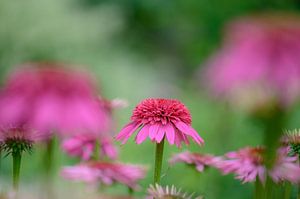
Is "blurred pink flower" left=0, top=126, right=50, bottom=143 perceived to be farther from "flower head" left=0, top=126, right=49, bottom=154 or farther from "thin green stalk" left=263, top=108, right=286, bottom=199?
"thin green stalk" left=263, top=108, right=286, bottom=199

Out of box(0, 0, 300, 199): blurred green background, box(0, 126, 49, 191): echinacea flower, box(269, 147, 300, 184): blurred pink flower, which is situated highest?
box(0, 0, 300, 199): blurred green background

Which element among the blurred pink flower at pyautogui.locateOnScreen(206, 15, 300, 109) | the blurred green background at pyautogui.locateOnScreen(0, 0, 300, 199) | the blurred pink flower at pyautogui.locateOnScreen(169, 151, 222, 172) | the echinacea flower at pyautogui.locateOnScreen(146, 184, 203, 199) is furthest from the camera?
the blurred green background at pyautogui.locateOnScreen(0, 0, 300, 199)

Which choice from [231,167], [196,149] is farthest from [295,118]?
[231,167]

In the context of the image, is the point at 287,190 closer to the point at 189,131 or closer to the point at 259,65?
the point at 189,131

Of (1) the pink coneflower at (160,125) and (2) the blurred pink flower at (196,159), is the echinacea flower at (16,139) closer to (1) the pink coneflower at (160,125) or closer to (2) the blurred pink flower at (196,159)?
(1) the pink coneflower at (160,125)

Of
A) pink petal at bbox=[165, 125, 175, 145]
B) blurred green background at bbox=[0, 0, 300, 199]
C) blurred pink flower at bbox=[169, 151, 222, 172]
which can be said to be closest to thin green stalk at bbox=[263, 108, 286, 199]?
pink petal at bbox=[165, 125, 175, 145]

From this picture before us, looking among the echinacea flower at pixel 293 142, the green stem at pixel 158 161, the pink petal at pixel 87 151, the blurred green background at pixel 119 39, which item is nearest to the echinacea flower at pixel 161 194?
the green stem at pixel 158 161
